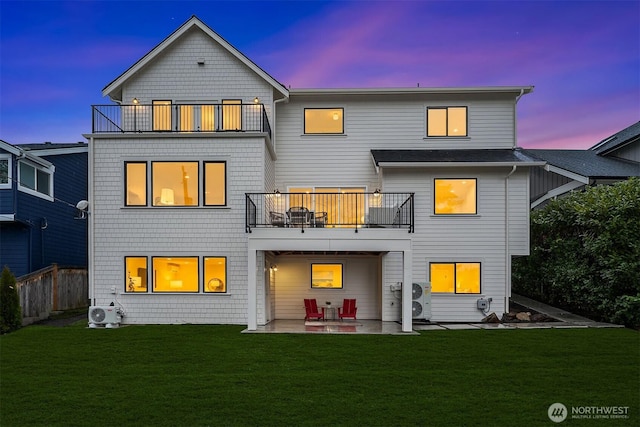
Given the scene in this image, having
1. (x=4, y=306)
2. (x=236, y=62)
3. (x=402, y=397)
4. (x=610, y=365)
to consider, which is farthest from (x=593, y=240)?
(x=4, y=306)

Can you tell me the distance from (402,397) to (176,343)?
613 cm

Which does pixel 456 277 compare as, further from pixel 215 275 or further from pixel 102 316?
pixel 102 316

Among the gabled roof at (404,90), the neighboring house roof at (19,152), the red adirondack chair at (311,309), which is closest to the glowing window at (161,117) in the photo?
the gabled roof at (404,90)

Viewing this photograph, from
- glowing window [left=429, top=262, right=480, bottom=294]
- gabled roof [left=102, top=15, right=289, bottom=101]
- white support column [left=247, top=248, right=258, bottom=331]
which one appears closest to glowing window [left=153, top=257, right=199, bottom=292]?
white support column [left=247, top=248, right=258, bottom=331]

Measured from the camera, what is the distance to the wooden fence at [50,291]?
553 inches

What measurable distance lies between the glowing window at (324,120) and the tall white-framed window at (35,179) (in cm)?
1032

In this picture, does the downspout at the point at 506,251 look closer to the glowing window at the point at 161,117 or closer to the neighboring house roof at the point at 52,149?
the glowing window at the point at 161,117

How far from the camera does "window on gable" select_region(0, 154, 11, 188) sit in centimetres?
1577

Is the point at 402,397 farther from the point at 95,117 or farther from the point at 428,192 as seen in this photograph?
the point at 95,117

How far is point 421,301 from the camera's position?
48.1ft

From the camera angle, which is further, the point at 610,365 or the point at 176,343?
the point at 176,343

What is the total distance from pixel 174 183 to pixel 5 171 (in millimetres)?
6556

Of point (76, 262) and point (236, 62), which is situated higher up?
point (236, 62)

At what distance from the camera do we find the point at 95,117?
14.4 m
